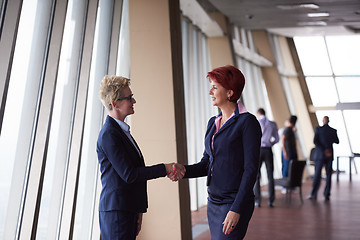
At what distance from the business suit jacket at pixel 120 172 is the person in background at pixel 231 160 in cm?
38

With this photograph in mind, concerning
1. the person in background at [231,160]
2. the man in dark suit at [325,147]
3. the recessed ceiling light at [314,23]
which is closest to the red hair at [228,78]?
the person in background at [231,160]

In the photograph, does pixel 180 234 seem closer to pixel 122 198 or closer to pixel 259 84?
pixel 122 198

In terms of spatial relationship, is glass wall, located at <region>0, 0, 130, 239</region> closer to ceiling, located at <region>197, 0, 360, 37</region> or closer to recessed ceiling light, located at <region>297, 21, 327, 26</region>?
ceiling, located at <region>197, 0, 360, 37</region>

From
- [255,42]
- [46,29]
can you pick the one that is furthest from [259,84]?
[46,29]

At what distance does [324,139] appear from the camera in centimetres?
919

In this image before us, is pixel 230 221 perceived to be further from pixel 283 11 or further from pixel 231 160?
pixel 283 11

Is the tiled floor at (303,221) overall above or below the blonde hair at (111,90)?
below

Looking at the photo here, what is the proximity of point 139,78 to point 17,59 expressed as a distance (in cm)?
180

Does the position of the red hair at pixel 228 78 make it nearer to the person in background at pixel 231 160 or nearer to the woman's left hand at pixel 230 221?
the person in background at pixel 231 160

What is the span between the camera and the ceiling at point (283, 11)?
9172mm

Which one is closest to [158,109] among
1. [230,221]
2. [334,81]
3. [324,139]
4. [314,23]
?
[230,221]

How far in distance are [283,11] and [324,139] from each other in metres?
3.27

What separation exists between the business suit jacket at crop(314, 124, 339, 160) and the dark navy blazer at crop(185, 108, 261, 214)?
24.1 ft

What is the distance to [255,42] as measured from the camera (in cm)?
1432
